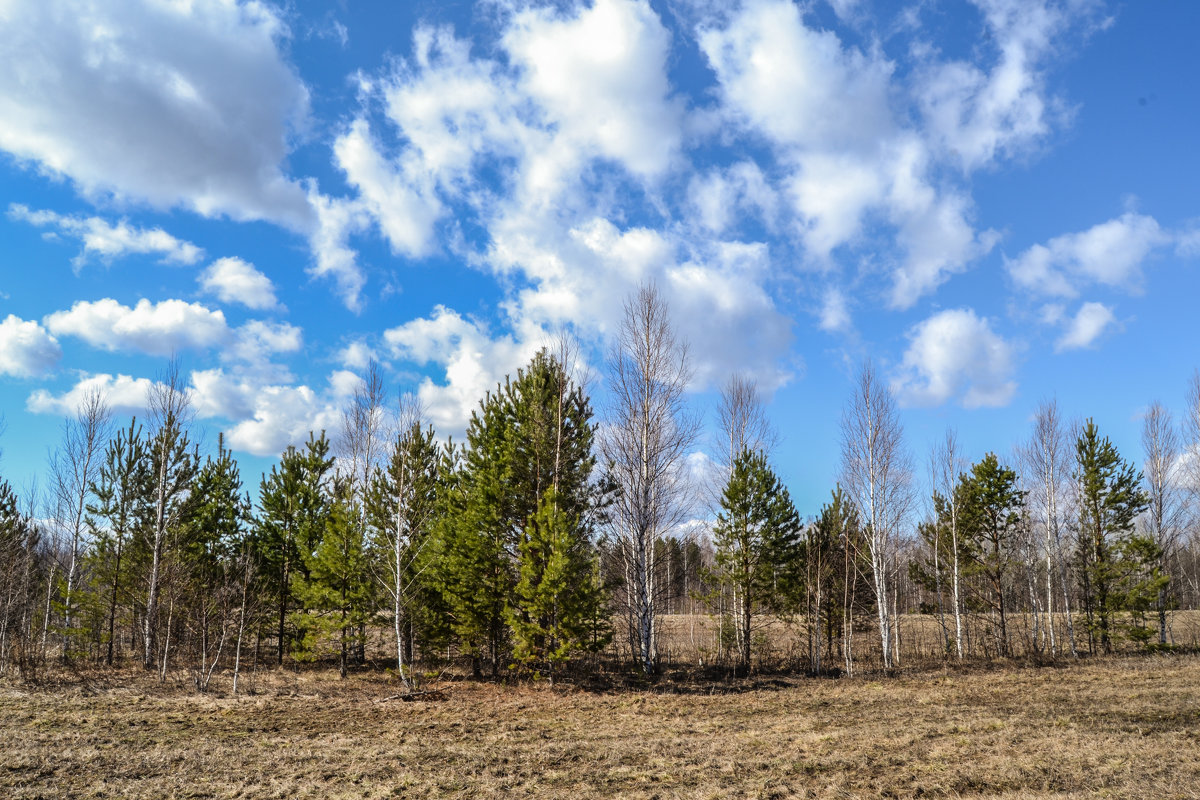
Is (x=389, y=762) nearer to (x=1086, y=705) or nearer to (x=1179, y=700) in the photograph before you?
(x=1086, y=705)

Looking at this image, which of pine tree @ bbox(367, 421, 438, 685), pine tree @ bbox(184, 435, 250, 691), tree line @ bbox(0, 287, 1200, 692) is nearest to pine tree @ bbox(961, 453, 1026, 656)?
tree line @ bbox(0, 287, 1200, 692)

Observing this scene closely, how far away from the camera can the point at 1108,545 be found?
2717cm

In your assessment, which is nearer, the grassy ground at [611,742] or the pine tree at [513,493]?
the grassy ground at [611,742]

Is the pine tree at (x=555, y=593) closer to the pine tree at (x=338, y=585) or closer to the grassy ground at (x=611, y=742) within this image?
the grassy ground at (x=611, y=742)

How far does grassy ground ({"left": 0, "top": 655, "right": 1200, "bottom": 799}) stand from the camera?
8.38 m

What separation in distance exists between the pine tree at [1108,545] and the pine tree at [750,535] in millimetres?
14629

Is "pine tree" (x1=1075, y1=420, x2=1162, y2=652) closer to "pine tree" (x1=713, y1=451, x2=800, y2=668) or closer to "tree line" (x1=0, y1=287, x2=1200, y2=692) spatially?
"tree line" (x1=0, y1=287, x2=1200, y2=692)

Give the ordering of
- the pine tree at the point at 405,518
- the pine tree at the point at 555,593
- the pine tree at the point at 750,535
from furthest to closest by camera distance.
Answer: the pine tree at the point at 750,535
the pine tree at the point at 405,518
the pine tree at the point at 555,593

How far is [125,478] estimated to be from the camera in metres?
24.0

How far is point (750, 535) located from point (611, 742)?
12.9 m

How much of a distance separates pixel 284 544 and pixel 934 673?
24.7 metres

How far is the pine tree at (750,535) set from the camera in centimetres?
2295

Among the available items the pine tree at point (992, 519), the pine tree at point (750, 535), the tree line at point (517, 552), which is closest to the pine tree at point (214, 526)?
the tree line at point (517, 552)

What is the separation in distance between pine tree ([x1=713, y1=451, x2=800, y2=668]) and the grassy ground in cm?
556
